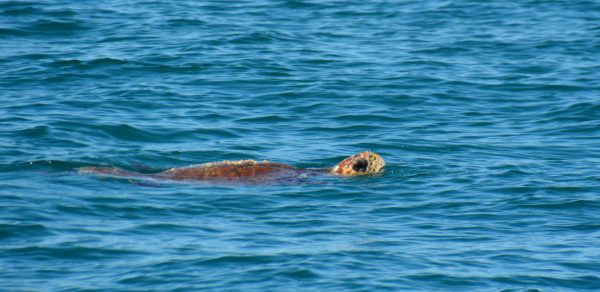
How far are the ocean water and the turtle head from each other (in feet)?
0.78

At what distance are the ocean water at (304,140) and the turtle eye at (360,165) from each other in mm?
239

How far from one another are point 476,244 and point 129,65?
1034 centimetres

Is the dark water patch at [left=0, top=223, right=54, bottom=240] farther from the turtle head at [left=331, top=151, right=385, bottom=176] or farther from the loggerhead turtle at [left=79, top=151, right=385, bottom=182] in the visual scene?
the turtle head at [left=331, top=151, right=385, bottom=176]

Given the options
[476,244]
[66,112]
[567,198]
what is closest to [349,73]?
[66,112]

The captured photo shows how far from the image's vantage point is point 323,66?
782 inches

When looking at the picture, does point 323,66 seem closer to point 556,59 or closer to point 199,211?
point 556,59

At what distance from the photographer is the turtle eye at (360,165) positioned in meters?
12.9

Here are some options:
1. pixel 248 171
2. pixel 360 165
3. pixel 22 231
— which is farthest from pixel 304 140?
pixel 22 231

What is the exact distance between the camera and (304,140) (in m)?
15.1

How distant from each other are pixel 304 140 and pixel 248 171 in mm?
2515

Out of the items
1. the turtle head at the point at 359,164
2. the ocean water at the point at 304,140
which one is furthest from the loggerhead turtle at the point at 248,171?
the ocean water at the point at 304,140

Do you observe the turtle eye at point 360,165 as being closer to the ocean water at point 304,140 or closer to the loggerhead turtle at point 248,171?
the loggerhead turtle at point 248,171

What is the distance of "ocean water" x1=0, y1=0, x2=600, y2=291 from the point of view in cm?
964

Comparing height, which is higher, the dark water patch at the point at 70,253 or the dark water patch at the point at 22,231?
the dark water patch at the point at 70,253
